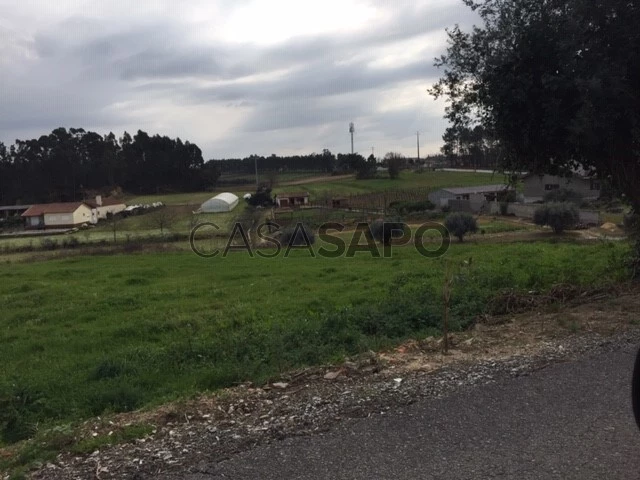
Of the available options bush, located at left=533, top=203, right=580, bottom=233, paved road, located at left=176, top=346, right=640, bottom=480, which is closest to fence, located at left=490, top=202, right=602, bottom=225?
bush, located at left=533, top=203, right=580, bottom=233

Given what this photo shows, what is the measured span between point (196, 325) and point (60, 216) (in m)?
58.8

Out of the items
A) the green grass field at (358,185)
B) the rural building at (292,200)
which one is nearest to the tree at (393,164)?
the green grass field at (358,185)

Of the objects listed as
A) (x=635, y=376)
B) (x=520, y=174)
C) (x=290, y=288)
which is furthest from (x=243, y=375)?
(x=290, y=288)

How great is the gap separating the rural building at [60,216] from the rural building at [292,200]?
70.7ft

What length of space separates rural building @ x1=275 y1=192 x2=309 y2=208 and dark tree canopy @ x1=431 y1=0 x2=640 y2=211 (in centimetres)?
5709

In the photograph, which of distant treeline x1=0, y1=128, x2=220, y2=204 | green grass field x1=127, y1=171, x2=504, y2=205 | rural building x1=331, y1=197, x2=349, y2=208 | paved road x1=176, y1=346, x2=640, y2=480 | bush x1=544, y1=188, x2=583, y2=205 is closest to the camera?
paved road x1=176, y1=346, x2=640, y2=480

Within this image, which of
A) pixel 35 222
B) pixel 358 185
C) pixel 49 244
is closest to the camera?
pixel 49 244

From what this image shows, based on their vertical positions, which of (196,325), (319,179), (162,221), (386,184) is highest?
(319,179)

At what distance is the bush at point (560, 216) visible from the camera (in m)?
38.3

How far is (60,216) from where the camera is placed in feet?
210

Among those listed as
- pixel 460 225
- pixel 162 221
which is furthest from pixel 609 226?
pixel 162 221

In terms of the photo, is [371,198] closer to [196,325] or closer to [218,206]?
[218,206]

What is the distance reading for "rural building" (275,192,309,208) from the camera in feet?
223

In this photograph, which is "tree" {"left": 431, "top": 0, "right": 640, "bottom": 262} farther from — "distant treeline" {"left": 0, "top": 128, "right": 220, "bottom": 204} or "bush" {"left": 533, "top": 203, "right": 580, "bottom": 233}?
"distant treeline" {"left": 0, "top": 128, "right": 220, "bottom": 204}
